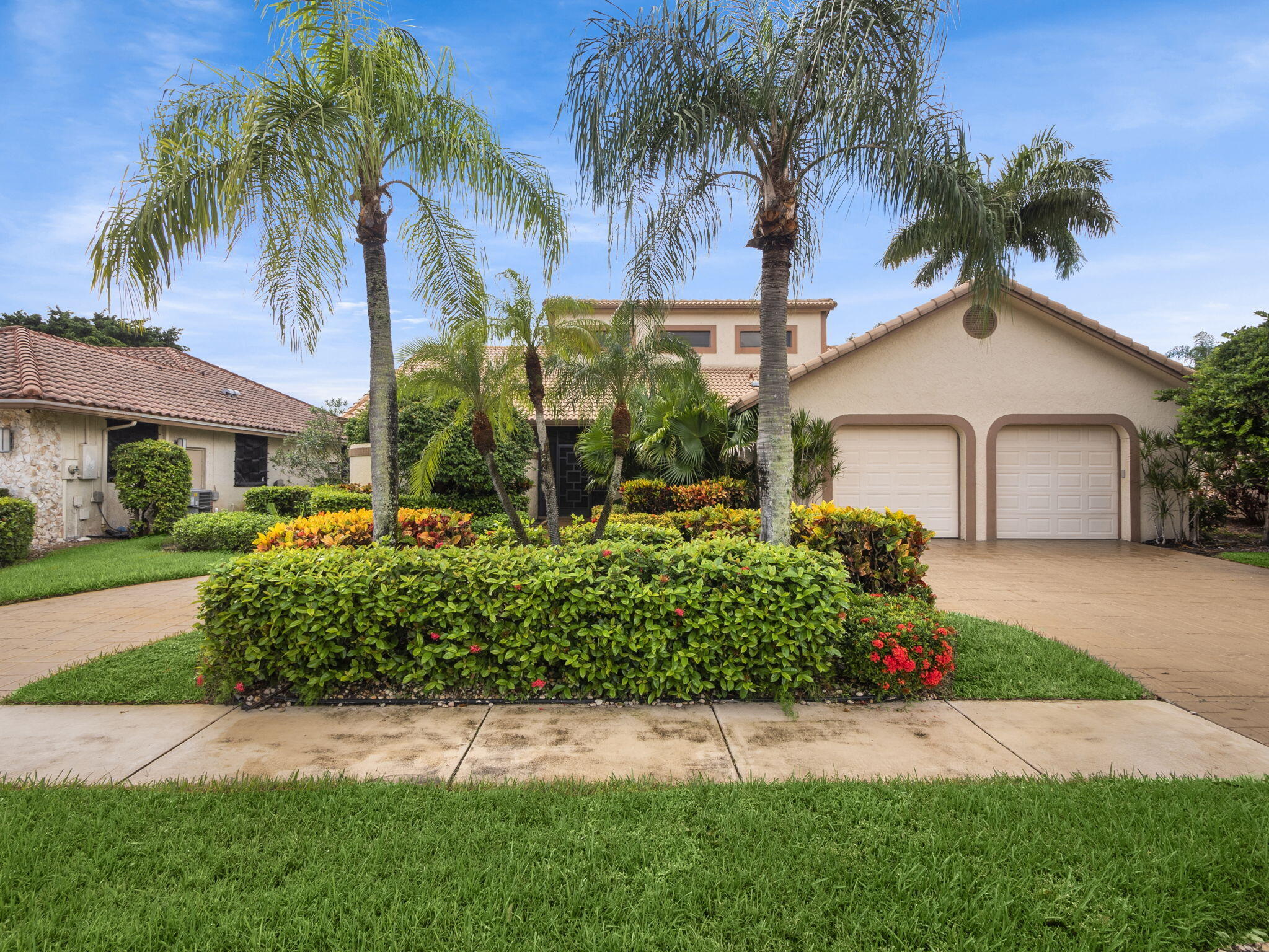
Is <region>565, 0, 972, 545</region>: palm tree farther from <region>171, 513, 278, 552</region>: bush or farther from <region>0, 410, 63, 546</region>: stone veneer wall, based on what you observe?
<region>0, 410, 63, 546</region>: stone veneer wall

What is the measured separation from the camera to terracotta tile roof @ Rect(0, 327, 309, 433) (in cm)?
1301

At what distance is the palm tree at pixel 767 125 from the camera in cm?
540

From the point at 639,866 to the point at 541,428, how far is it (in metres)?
4.90

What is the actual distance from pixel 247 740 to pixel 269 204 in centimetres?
439

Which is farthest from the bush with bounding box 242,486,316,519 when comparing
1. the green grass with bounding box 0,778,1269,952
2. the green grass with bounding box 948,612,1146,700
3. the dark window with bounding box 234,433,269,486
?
the green grass with bounding box 948,612,1146,700

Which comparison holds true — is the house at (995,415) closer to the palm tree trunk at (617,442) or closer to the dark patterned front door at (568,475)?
the dark patterned front door at (568,475)

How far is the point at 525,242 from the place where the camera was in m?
6.88

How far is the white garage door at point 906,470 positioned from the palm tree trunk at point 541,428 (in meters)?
8.71

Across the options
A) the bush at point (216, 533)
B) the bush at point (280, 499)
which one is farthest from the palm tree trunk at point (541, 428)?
the bush at point (280, 499)

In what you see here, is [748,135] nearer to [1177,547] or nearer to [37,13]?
[37,13]

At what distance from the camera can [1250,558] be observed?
35.9 ft

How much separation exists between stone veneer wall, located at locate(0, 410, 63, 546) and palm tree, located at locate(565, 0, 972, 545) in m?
13.1

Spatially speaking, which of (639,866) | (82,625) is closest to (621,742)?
(639,866)

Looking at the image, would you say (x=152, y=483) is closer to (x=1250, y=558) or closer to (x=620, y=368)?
(x=620, y=368)
